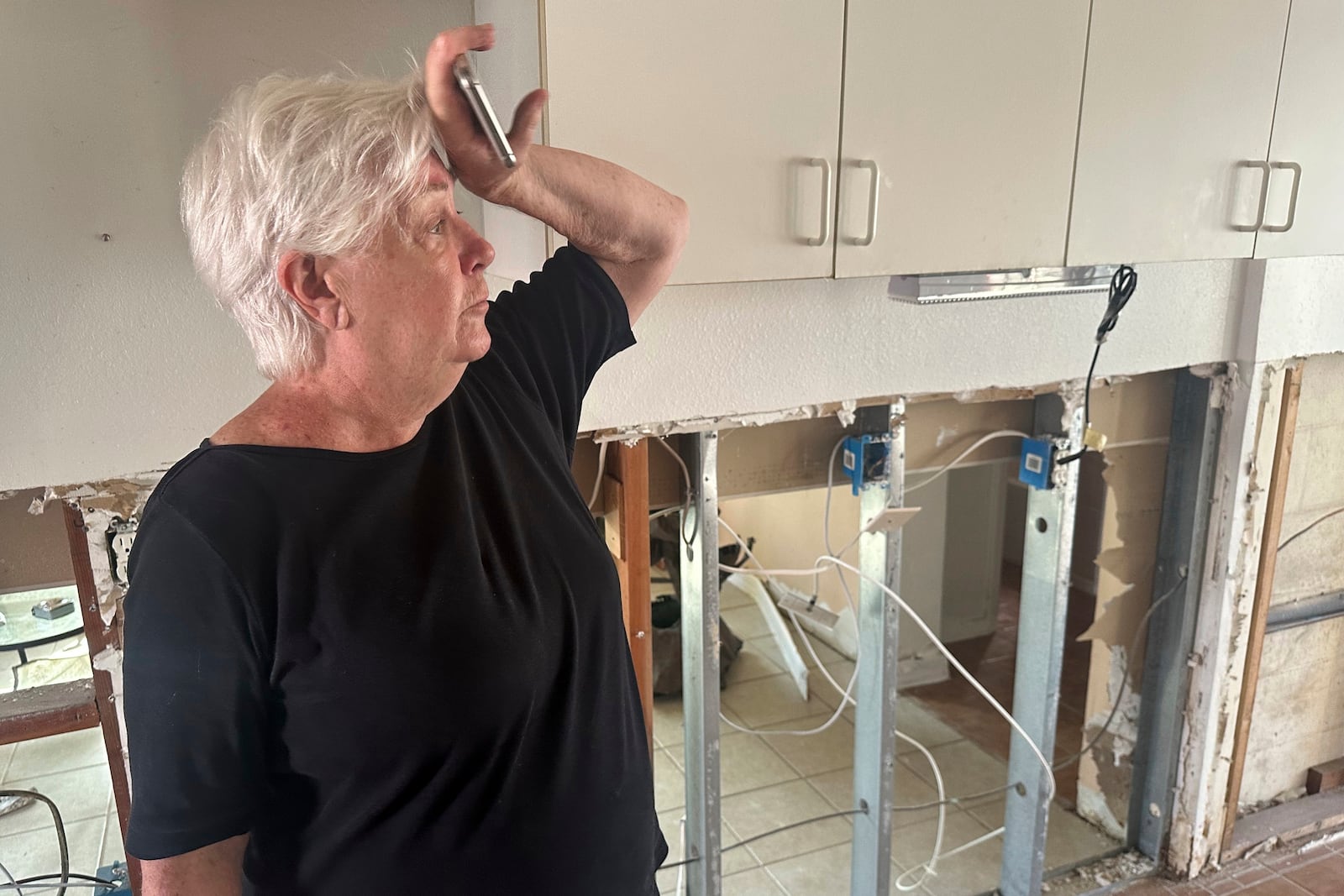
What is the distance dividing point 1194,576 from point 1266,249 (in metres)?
0.83

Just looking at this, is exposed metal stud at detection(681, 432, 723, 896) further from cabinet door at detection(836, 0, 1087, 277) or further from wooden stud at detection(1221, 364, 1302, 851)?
wooden stud at detection(1221, 364, 1302, 851)

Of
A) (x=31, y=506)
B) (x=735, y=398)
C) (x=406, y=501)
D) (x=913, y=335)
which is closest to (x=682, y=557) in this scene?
(x=735, y=398)

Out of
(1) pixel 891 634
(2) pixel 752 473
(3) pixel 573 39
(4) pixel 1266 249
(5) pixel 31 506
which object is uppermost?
(3) pixel 573 39

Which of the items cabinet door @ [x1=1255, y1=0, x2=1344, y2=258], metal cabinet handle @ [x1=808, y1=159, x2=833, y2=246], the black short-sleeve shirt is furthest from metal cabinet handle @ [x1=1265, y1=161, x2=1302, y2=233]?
the black short-sleeve shirt

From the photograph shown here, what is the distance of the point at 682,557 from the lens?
1.66 metres

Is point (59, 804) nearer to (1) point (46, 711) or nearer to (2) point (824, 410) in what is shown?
(1) point (46, 711)

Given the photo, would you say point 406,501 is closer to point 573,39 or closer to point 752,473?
point 573,39

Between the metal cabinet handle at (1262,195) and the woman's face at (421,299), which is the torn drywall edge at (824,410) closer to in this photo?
the metal cabinet handle at (1262,195)

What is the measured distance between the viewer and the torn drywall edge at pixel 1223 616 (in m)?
1.92

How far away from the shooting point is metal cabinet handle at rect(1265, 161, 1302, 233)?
4.62 feet

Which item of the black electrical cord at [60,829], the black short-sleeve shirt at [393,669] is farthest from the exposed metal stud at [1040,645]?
the black electrical cord at [60,829]

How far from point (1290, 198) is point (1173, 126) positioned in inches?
10.8

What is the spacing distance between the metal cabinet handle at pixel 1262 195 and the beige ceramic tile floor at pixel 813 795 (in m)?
1.49

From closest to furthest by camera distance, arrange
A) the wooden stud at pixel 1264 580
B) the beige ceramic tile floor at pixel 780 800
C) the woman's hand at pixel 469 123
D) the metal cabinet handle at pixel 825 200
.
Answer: the woman's hand at pixel 469 123 → the metal cabinet handle at pixel 825 200 → the wooden stud at pixel 1264 580 → the beige ceramic tile floor at pixel 780 800
